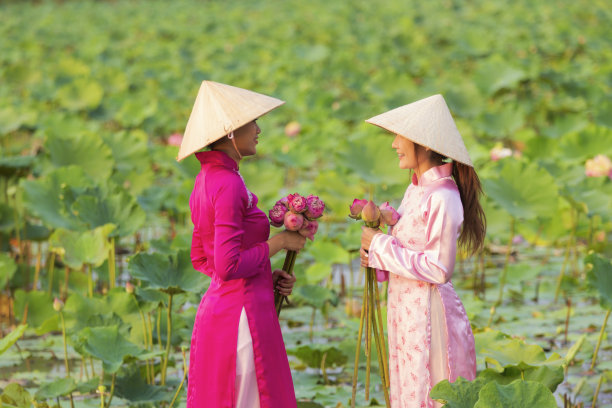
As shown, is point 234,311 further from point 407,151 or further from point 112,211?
point 112,211

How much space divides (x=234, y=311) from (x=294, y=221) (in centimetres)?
26

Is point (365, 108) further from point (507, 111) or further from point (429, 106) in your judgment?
point (429, 106)

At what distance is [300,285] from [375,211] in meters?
1.54

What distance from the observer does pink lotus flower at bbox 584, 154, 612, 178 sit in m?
4.31

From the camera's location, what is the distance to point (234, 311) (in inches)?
80.4

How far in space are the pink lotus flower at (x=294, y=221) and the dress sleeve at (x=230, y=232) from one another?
10 centimetres

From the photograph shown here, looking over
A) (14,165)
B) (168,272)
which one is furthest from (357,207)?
(14,165)

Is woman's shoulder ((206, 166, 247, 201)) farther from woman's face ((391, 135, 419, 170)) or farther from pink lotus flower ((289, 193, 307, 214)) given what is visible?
woman's face ((391, 135, 419, 170))

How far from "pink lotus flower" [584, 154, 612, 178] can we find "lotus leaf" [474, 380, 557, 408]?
254cm

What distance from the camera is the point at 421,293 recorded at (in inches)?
84.2

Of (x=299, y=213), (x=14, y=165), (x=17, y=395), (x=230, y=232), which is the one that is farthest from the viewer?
(x=14, y=165)

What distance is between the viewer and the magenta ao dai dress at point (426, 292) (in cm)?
207

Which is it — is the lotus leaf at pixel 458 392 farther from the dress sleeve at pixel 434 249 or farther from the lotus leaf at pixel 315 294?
the lotus leaf at pixel 315 294

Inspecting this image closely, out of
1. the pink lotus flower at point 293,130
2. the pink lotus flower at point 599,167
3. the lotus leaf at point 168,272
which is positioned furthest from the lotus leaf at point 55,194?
the pink lotus flower at point 293,130
